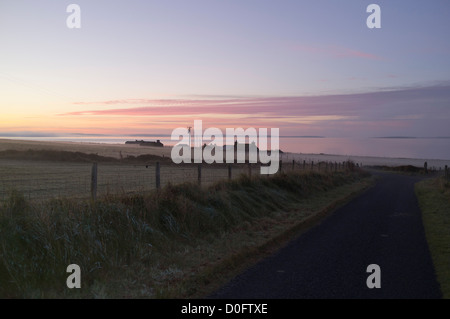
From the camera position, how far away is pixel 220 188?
14211 millimetres

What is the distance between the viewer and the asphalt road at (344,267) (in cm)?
631

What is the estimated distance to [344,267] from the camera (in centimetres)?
779

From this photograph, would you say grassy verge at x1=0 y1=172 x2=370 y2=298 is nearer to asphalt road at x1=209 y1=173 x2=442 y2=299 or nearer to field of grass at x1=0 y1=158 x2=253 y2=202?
asphalt road at x1=209 y1=173 x2=442 y2=299

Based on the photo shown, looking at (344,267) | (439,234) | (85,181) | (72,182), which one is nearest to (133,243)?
(344,267)

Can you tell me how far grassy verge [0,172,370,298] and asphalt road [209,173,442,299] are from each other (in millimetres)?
591

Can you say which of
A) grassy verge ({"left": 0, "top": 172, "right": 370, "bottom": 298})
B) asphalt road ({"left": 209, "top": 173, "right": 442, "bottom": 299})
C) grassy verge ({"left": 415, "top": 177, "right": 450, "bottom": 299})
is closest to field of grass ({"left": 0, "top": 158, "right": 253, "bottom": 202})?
grassy verge ({"left": 0, "top": 172, "right": 370, "bottom": 298})

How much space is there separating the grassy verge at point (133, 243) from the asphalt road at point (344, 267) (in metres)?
0.59

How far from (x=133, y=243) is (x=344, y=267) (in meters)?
4.26

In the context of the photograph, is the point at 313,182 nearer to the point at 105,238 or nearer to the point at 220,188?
the point at 220,188

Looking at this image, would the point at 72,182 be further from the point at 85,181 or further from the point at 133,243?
the point at 133,243

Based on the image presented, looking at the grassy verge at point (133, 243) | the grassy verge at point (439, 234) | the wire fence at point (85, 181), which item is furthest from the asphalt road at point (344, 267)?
the wire fence at point (85, 181)

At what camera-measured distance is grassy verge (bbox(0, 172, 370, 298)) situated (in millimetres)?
6238
